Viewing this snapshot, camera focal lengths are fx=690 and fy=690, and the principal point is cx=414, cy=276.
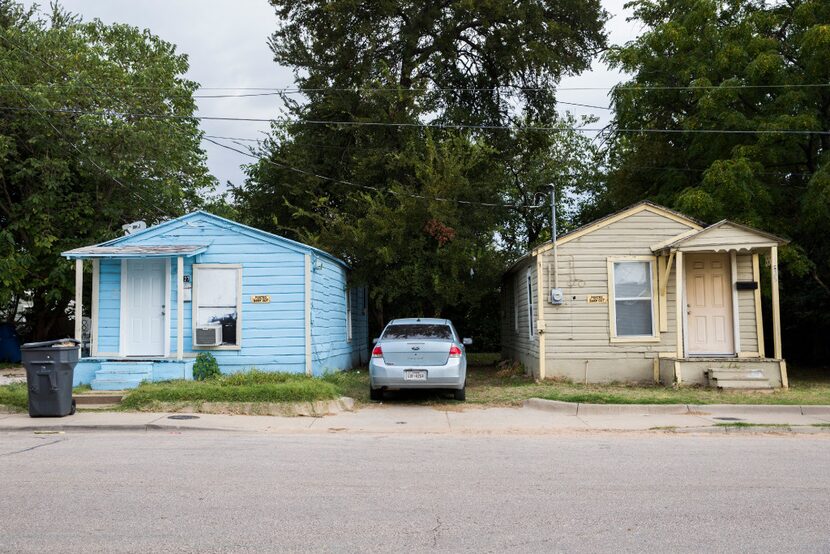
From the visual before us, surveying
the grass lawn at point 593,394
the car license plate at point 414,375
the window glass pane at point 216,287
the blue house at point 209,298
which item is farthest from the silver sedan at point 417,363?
the window glass pane at point 216,287

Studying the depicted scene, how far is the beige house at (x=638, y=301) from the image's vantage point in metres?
15.3

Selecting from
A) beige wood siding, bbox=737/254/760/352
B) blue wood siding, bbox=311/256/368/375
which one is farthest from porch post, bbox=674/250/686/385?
blue wood siding, bbox=311/256/368/375

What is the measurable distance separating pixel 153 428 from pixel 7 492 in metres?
4.04

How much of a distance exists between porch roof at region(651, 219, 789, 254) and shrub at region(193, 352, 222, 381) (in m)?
9.81

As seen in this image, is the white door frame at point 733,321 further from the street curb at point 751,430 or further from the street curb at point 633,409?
the street curb at point 751,430

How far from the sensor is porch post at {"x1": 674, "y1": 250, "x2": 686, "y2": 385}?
14461 millimetres

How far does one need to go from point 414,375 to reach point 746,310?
8133 mm

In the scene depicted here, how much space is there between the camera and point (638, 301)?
612 inches

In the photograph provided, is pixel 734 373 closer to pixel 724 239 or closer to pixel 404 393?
pixel 724 239

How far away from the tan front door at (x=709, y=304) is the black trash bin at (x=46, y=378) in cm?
1253

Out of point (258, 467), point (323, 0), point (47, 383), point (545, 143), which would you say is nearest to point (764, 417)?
point (258, 467)

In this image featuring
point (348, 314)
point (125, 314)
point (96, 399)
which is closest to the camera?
point (96, 399)

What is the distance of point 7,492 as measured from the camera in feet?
20.1

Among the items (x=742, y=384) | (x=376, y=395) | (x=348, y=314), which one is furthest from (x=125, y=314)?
(x=742, y=384)
